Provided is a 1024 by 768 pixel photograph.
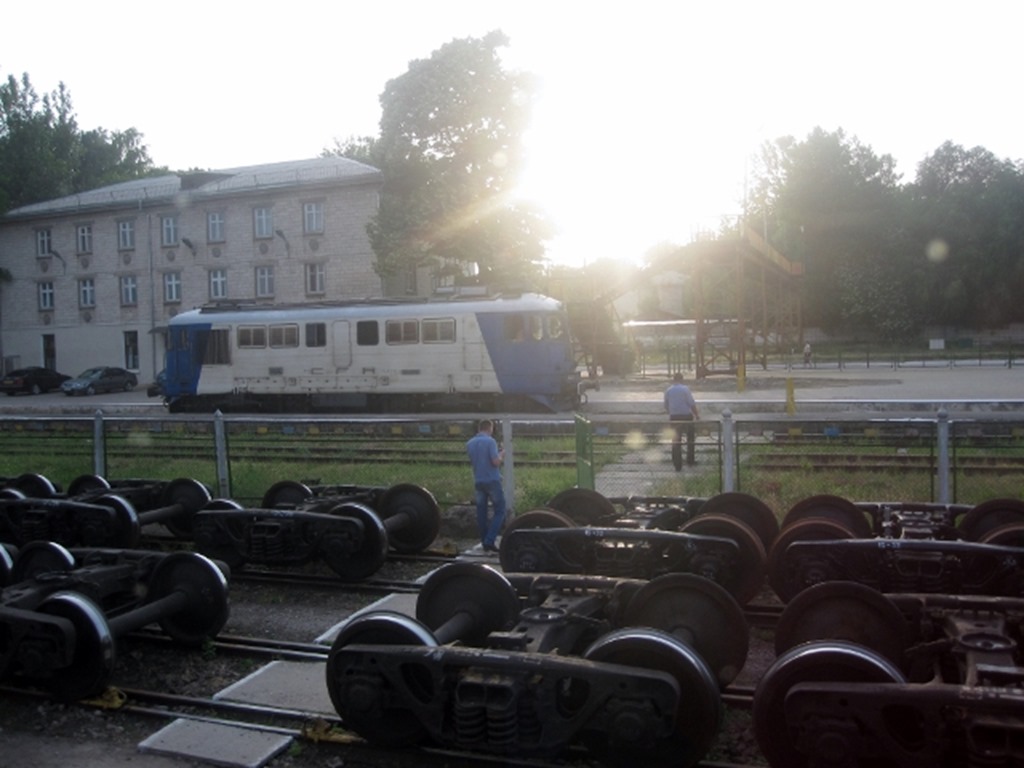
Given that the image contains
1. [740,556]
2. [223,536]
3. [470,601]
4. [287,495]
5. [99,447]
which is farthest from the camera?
[99,447]

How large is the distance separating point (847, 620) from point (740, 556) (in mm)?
2167

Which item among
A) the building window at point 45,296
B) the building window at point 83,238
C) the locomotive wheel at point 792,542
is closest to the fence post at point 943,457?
the locomotive wheel at point 792,542

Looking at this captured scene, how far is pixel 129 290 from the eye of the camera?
50.2 m

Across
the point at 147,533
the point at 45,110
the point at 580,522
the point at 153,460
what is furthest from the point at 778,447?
the point at 45,110

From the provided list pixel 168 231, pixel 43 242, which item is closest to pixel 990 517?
pixel 168 231

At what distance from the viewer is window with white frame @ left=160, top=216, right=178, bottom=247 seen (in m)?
48.9

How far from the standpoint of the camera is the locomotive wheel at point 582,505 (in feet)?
33.4

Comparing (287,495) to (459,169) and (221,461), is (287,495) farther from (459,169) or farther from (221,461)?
(459,169)

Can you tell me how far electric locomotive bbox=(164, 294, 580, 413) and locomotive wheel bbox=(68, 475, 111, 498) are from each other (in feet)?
50.6

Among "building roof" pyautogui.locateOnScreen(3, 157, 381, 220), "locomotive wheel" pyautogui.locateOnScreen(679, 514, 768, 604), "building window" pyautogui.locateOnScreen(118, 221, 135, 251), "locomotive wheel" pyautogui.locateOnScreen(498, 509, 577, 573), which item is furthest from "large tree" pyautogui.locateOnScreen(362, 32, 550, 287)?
"locomotive wheel" pyautogui.locateOnScreen(679, 514, 768, 604)

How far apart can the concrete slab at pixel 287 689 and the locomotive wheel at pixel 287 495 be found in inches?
144

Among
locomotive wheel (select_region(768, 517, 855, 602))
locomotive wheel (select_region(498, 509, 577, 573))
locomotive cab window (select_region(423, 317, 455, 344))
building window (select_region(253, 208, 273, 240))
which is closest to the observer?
locomotive wheel (select_region(768, 517, 855, 602))

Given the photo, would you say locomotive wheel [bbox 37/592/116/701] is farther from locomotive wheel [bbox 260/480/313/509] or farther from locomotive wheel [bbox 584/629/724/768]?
locomotive wheel [bbox 260/480/313/509]

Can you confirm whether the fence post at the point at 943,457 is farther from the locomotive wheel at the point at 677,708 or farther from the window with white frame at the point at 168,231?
the window with white frame at the point at 168,231
